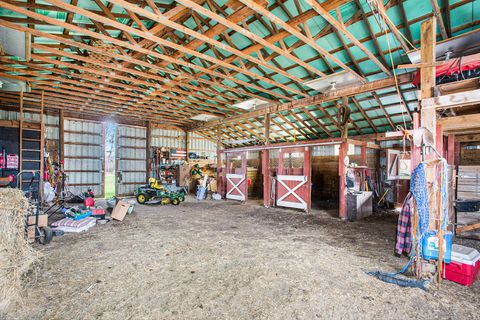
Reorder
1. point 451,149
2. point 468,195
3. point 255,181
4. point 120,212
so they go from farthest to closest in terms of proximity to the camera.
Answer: point 255,181 < point 120,212 < point 451,149 < point 468,195

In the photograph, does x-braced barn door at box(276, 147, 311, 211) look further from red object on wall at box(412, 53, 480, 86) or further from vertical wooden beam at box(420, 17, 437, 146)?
vertical wooden beam at box(420, 17, 437, 146)

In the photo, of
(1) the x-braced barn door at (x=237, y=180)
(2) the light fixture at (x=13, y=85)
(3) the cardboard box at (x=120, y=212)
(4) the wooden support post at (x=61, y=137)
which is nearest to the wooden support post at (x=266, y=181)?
(1) the x-braced barn door at (x=237, y=180)

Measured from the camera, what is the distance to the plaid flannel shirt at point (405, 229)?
3385 mm

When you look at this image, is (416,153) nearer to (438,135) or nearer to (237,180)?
(438,135)

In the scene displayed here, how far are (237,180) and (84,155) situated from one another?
6.92 meters

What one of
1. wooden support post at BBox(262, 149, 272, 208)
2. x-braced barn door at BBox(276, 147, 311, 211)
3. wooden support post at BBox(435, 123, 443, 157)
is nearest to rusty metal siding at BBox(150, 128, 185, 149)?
wooden support post at BBox(262, 149, 272, 208)

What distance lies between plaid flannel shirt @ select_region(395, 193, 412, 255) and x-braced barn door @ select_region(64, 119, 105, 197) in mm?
11373

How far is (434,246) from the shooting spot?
2.97 meters

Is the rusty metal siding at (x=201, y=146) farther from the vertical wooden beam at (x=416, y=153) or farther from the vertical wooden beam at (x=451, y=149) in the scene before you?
the vertical wooden beam at (x=416, y=153)

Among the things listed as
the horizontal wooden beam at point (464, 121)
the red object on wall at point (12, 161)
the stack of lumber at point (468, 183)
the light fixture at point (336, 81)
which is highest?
the light fixture at point (336, 81)

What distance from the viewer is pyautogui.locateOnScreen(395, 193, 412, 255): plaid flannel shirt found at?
3.38 meters

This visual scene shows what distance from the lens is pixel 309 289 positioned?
275 cm

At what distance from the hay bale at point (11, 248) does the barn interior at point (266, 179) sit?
0.05ft

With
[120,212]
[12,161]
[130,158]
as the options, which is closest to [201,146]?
[130,158]
